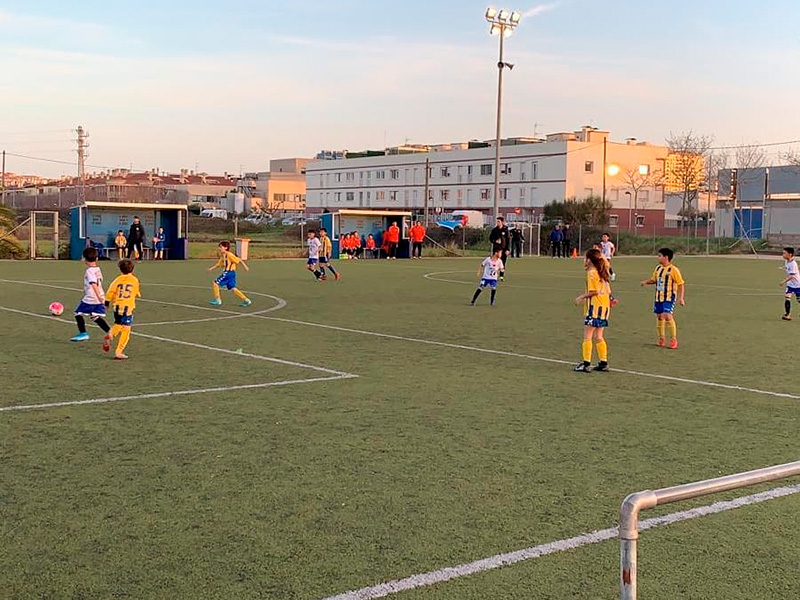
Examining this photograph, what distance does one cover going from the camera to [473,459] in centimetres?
688

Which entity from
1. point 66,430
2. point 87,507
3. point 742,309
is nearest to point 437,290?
point 742,309

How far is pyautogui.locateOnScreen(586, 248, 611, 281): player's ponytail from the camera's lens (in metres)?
11.2

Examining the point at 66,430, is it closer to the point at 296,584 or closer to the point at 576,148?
the point at 296,584

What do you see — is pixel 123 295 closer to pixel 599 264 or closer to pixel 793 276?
pixel 599 264

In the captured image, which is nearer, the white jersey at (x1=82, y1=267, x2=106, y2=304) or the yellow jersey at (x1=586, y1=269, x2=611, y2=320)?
the yellow jersey at (x1=586, y1=269, x2=611, y2=320)

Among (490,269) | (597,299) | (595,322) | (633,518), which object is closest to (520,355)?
(595,322)

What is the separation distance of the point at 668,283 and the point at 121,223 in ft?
94.3

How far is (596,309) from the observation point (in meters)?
11.1

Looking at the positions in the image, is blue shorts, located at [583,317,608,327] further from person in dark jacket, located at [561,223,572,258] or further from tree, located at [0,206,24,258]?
person in dark jacket, located at [561,223,572,258]

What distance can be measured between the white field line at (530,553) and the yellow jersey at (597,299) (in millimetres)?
5092

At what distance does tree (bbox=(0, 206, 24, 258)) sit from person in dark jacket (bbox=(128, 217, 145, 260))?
4396 millimetres

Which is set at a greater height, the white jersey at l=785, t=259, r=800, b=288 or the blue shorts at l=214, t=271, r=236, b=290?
the white jersey at l=785, t=259, r=800, b=288

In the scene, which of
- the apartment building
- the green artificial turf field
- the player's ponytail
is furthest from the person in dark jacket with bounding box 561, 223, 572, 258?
the player's ponytail

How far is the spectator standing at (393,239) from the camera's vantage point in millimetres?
42438
